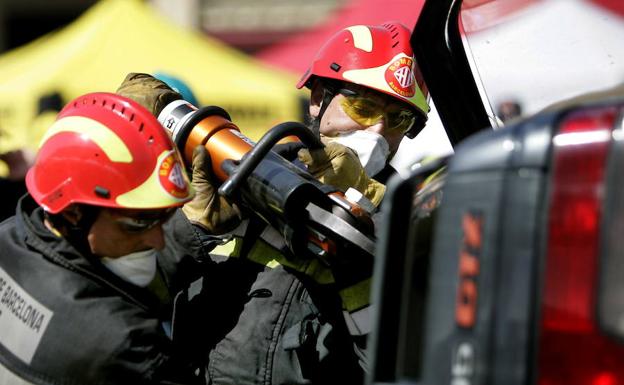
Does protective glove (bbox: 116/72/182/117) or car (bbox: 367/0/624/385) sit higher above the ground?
protective glove (bbox: 116/72/182/117)

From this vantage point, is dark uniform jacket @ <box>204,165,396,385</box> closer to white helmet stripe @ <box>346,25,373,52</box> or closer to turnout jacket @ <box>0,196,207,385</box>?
turnout jacket @ <box>0,196,207,385</box>

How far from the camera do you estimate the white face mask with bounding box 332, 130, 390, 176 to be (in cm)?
334

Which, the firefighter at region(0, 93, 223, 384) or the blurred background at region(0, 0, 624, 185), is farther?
the blurred background at region(0, 0, 624, 185)

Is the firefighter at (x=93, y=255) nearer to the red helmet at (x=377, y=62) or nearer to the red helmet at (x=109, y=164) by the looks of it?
the red helmet at (x=109, y=164)

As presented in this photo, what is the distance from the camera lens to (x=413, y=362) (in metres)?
2.13

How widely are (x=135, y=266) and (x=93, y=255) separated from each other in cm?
11

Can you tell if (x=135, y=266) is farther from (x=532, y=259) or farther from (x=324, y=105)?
(x=532, y=259)

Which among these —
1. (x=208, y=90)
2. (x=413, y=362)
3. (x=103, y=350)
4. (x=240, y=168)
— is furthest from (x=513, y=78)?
(x=208, y=90)

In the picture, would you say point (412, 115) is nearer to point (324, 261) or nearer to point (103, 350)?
point (324, 261)

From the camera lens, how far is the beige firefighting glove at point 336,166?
9.92ft

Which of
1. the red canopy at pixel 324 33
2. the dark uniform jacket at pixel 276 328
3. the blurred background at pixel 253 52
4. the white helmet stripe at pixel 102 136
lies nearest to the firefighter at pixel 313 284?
the dark uniform jacket at pixel 276 328

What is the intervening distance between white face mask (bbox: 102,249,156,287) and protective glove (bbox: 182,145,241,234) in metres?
0.35

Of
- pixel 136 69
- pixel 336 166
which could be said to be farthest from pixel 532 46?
pixel 136 69

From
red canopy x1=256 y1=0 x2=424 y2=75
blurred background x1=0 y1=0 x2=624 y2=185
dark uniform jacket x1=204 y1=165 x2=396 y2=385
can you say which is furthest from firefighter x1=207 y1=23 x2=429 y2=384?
red canopy x1=256 y1=0 x2=424 y2=75
